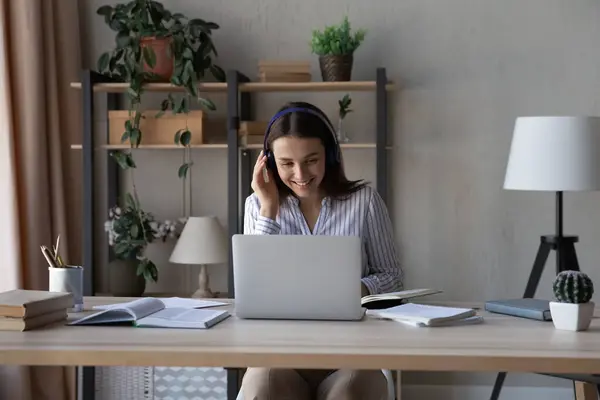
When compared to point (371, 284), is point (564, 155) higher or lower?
higher

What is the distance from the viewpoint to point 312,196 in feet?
8.38

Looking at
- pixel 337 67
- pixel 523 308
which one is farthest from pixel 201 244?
pixel 523 308

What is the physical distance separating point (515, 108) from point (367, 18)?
0.81 m

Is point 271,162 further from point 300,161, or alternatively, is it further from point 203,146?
point 203,146

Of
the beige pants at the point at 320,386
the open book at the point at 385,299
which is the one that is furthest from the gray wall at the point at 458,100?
the beige pants at the point at 320,386

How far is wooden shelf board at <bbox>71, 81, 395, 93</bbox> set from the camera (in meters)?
3.40

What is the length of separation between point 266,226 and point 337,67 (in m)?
1.22

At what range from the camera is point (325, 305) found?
6.10 ft

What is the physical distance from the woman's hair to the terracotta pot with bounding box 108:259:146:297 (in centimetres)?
120

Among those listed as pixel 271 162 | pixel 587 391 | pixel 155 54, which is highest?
pixel 155 54

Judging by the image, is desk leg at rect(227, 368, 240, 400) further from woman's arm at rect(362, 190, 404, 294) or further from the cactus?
the cactus

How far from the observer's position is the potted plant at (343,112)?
3512 mm

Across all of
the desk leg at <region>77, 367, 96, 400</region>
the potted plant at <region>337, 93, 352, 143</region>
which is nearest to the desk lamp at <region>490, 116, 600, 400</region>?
the potted plant at <region>337, 93, 352, 143</region>

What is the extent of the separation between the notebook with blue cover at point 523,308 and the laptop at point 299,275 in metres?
0.39
